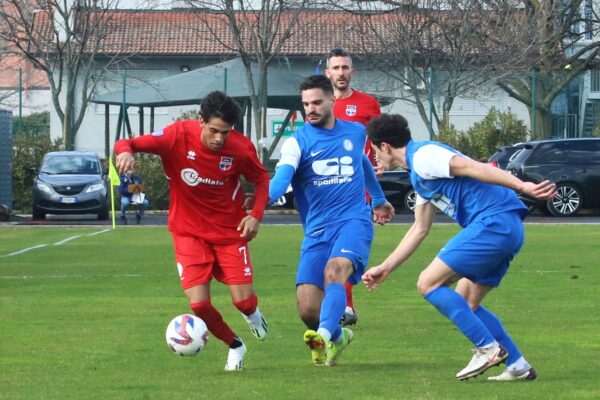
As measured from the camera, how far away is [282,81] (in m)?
43.9

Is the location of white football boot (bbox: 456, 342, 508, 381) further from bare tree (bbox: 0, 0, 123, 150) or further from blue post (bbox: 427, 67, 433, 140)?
bare tree (bbox: 0, 0, 123, 150)

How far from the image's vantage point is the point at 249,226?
9.61 meters

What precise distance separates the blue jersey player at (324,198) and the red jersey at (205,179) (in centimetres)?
25

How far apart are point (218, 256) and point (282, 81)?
1354 inches

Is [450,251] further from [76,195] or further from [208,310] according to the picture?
[76,195]

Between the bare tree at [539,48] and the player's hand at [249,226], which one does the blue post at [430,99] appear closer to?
the bare tree at [539,48]

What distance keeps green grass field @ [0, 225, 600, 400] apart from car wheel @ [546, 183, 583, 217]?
12000 millimetres

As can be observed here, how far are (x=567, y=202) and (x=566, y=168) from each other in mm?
907

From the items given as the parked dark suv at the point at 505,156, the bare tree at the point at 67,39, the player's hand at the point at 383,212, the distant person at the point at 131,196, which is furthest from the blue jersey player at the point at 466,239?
the bare tree at the point at 67,39

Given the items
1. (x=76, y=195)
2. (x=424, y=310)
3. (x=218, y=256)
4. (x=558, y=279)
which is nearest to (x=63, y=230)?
(x=76, y=195)

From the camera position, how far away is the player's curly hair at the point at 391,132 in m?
8.82

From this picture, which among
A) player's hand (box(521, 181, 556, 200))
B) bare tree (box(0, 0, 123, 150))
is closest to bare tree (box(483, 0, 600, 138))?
bare tree (box(0, 0, 123, 150))

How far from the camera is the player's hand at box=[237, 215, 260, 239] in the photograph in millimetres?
9602

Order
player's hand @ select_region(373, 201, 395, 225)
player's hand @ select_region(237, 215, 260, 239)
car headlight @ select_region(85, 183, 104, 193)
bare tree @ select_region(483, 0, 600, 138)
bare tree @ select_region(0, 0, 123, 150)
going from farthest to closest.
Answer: bare tree @ select_region(0, 0, 123, 150) < bare tree @ select_region(483, 0, 600, 138) < car headlight @ select_region(85, 183, 104, 193) < player's hand @ select_region(373, 201, 395, 225) < player's hand @ select_region(237, 215, 260, 239)
